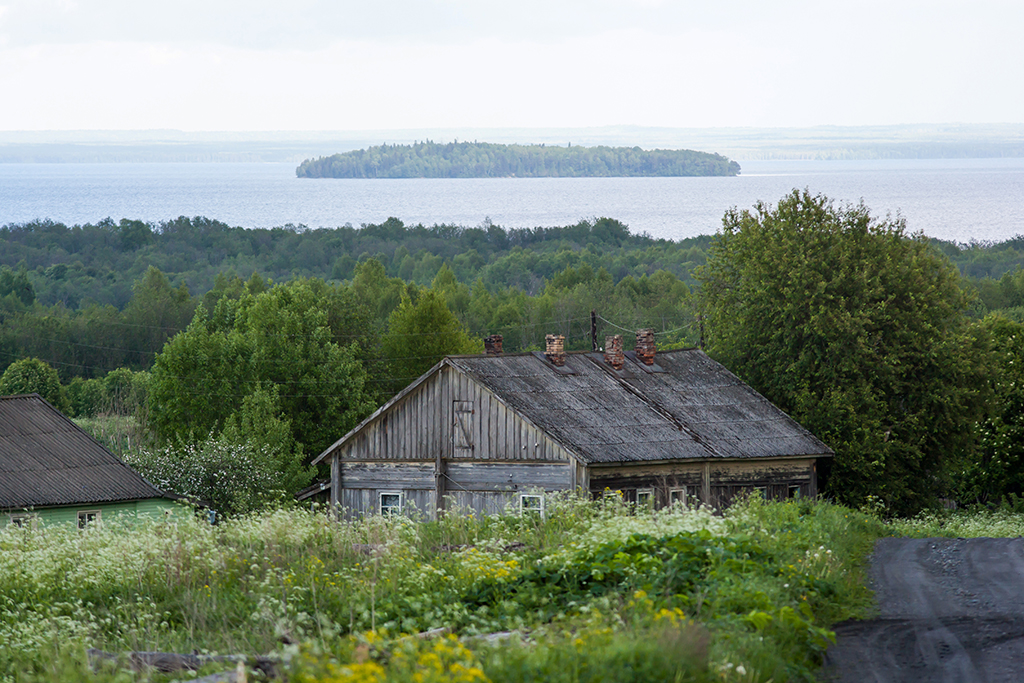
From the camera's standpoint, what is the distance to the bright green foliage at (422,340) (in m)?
71.1

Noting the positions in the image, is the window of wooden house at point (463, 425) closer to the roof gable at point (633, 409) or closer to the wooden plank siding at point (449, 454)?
the wooden plank siding at point (449, 454)

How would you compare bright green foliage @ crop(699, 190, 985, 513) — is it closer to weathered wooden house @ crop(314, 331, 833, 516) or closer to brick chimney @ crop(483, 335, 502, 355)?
weathered wooden house @ crop(314, 331, 833, 516)

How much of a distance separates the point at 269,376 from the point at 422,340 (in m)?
10.2

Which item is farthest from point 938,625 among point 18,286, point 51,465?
point 18,286

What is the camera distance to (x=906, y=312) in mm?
37625

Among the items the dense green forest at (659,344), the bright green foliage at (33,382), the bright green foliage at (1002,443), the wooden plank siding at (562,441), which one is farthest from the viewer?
the bright green foliage at (33,382)

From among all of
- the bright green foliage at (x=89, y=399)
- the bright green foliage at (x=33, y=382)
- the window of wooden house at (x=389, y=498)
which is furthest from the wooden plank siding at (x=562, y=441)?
the bright green foliage at (x=89, y=399)

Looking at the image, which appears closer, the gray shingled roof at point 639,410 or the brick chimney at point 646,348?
the gray shingled roof at point 639,410

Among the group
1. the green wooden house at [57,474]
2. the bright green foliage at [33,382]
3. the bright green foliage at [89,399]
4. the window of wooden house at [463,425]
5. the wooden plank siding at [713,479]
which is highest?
the window of wooden house at [463,425]

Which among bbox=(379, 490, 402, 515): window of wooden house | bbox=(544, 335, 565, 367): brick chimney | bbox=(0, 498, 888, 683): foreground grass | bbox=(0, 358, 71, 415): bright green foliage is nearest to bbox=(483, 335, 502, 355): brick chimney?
bbox=(544, 335, 565, 367): brick chimney

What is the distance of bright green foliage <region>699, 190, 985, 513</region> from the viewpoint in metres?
36.6

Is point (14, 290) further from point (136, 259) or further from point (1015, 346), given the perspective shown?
point (1015, 346)

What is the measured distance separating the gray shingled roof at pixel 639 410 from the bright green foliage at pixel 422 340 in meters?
36.1

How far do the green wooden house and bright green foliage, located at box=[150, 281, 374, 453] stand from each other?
24.4m
